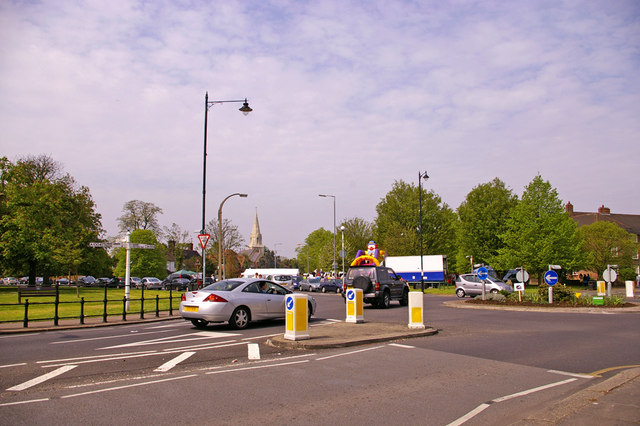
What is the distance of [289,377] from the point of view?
289 inches

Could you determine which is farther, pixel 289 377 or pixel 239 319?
pixel 239 319

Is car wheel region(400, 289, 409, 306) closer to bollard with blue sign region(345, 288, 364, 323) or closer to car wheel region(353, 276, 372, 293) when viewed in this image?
car wheel region(353, 276, 372, 293)

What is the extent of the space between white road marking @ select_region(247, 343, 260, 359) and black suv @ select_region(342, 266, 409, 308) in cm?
1144

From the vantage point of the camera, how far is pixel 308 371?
780 cm

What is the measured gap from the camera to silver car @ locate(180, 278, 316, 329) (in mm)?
13234

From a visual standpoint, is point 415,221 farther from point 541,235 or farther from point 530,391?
point 530,391

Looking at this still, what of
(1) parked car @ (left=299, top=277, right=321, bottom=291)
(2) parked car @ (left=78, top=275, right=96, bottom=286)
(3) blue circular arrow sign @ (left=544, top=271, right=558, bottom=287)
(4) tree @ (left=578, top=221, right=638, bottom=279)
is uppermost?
(4) tree @ (left=578, top=221, right=638, bottom=279)

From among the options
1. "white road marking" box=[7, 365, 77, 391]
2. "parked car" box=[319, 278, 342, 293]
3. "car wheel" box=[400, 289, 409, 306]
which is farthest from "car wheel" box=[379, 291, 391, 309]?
"parked car" box=[319, 278, 342, 293]

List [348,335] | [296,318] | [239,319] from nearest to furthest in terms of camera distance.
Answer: [296,318] → [348,335] → [239,319]

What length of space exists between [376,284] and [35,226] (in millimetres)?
34249

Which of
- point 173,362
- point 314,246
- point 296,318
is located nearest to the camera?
point 173,362

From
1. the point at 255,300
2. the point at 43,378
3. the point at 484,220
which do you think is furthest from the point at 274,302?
the point at 484,220

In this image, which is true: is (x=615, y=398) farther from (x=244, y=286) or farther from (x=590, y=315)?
(x=590, y=315)

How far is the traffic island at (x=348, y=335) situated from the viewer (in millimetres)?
10266
